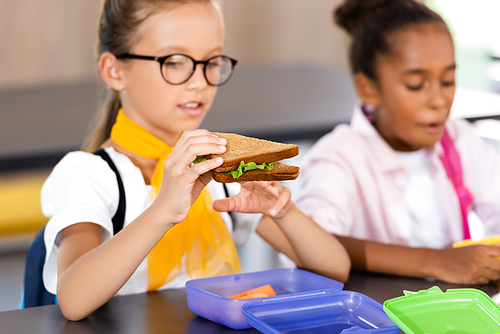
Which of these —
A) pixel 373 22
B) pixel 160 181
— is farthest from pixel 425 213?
pixel 160 181

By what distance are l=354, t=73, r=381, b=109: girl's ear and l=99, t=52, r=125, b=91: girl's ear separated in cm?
71

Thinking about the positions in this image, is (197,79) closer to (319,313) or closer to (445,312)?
(319,313)

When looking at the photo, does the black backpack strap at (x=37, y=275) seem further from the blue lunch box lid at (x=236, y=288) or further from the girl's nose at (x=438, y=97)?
the girl's nose at (x=438, y=97)

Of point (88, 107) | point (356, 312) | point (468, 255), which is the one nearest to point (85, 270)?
point (356, 312)

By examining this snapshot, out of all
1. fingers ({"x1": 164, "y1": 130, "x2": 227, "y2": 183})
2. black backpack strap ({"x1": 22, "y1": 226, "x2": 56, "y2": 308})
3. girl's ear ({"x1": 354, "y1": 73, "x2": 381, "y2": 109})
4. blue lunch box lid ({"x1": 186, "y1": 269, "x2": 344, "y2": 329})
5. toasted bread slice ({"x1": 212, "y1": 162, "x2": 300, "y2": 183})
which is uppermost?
girl's ear ({"x1": 354, "y1": 73, "x2": 381, "y2": 109})

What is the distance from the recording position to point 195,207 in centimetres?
118

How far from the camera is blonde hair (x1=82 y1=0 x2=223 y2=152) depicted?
1.17 metres

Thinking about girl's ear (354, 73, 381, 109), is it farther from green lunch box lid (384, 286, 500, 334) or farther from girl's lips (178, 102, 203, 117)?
green lunch box lid (384, 286, 500, 334)

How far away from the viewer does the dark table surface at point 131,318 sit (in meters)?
0.87

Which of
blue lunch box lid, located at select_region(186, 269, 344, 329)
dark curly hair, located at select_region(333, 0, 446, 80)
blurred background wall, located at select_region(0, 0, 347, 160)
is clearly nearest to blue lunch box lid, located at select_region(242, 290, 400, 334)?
blue lunch box lid, located at select_region(186, 269, 344, 329)

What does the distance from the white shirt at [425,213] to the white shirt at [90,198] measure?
2.33 ft

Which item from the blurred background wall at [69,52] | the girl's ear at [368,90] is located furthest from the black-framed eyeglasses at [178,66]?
the blurred background wall at [69,52]

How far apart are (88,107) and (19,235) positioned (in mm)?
647

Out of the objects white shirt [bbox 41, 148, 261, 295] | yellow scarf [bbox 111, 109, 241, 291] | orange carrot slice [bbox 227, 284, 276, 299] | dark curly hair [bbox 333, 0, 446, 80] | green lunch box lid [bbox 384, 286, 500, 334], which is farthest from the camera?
dark curly hair [bbox 333, 0, 446, 80]
